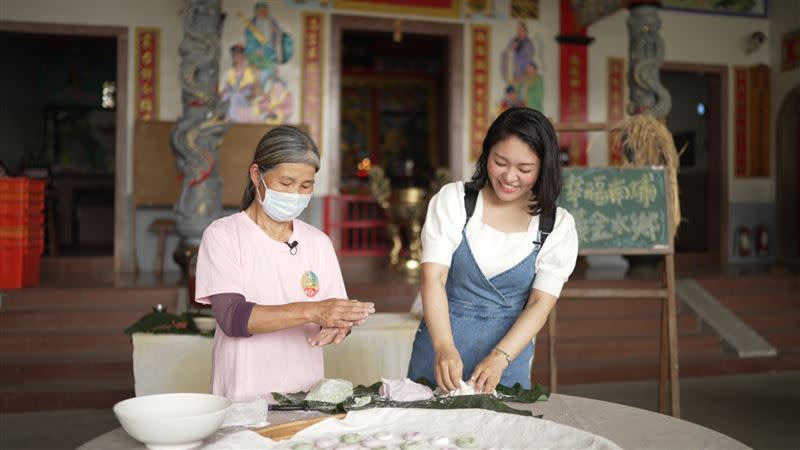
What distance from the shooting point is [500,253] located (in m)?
2.15

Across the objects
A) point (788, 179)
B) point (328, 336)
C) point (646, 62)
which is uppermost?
point (646, 62)

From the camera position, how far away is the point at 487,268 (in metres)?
2.16

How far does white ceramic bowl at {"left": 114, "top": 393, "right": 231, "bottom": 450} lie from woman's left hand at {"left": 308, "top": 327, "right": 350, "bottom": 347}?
46cm

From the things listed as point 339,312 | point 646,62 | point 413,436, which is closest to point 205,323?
point 339,312

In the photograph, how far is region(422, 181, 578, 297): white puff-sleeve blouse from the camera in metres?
2.12

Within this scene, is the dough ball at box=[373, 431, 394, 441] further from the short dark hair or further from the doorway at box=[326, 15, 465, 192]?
the doorway at box=[326, 15, 465, 192]

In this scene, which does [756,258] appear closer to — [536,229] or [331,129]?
[331,129]

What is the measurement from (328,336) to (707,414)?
3350 millimetres

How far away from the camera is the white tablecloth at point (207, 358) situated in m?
3.19

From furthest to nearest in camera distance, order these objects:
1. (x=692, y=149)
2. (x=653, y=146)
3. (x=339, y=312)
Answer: (x=692, y=149) → (x=653, y=146) → (x=339, y=312)

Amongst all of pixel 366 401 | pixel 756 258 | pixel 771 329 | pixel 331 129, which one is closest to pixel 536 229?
pixel 366 401

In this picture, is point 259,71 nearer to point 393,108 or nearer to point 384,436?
point 393,108

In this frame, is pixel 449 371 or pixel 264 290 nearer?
pixel 449 371

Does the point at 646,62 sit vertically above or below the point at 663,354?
above
